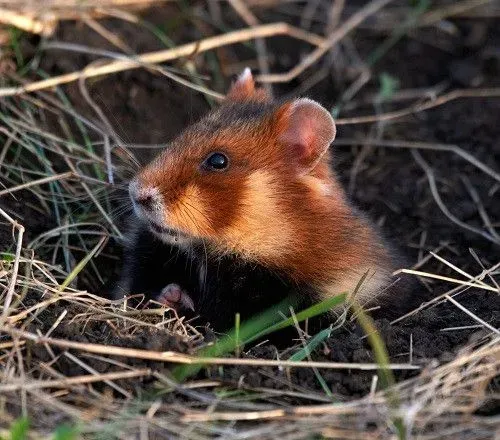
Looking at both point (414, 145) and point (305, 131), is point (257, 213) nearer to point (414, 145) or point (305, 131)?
point (305, 131)

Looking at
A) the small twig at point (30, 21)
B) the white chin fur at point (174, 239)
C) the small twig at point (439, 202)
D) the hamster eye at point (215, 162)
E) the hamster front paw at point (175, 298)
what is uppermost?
the small twig at point (30, 21)

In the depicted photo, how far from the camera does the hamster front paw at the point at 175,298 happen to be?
186 inches

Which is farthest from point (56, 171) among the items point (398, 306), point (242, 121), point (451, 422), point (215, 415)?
point (451, 422)

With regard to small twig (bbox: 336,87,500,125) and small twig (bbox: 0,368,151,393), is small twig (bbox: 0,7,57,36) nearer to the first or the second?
small twig (bbox: 336,87,500,125)

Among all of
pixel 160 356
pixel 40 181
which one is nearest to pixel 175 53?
pixel 40 181

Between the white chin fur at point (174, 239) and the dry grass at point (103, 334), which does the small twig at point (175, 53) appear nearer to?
the dry grass at point (103, 334)

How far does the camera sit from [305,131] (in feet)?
14.9

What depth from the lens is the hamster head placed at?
14.5 feet

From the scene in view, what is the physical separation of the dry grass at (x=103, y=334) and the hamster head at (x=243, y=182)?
1.45 feet

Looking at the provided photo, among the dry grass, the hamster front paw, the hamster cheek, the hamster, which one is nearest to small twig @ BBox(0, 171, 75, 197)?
the dry grass

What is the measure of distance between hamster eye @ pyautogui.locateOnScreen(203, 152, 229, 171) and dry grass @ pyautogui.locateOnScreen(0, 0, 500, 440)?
0.71 meters

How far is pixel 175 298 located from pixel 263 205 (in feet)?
2.24

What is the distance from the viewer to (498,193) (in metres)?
6.26

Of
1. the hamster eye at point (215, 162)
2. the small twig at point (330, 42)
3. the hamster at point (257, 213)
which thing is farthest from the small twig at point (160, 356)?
the small twig at point (330, 42)
